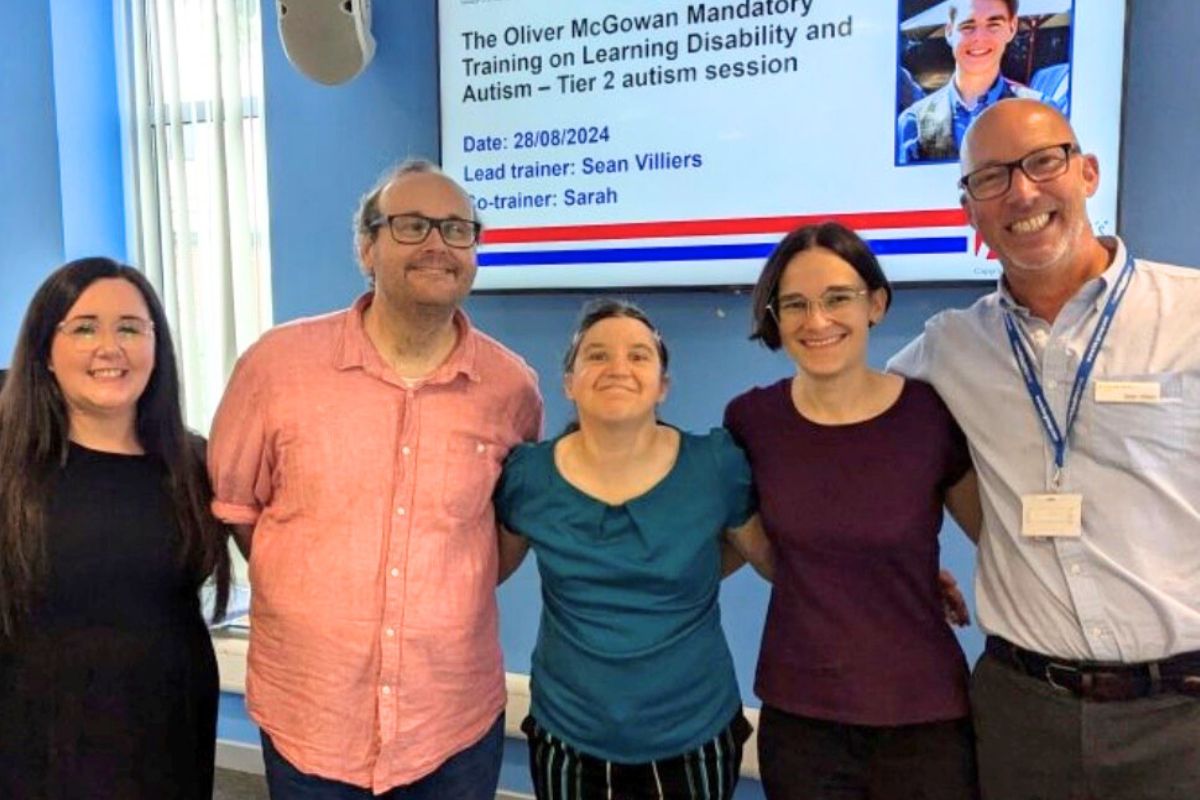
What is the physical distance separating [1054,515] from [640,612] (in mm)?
649

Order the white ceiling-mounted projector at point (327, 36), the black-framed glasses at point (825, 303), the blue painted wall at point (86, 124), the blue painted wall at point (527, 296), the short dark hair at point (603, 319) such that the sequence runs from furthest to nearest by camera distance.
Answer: the blue painted wall at point (86, 124) → the white ceiling-mounted projector at point (327, 36) → the blue painted wall at point (527, 296) → the short dark hair at point (603, 319) → the black-framed glasses at point (825, 303)

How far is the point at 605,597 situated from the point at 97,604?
85 cm

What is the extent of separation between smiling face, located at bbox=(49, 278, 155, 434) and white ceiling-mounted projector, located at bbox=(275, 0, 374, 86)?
4.09ft

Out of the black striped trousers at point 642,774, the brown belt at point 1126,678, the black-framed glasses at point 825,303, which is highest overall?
the black-framed glasses at point 825,303

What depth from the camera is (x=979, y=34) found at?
88.5 inches

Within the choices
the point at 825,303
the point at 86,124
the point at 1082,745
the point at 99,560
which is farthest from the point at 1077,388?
the point at 86,124

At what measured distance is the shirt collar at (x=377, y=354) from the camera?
A: 68.6 inches

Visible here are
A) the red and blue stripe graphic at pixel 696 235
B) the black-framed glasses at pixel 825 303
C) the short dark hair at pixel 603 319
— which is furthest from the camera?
the red and blue stripe graphic at pixel 696 235

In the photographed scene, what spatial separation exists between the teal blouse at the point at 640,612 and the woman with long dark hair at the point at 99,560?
0.62 metres

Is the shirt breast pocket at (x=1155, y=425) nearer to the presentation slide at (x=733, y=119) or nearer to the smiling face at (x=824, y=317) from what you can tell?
the smiling face at (x=824, y=317)

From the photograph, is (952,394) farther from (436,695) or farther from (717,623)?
(436,695)

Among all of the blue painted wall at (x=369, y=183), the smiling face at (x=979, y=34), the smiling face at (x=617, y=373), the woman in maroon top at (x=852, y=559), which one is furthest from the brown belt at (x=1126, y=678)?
the smiling face at (x=979, y=34)

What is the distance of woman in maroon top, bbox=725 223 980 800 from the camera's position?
159 cm

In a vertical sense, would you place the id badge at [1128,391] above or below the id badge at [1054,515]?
above
